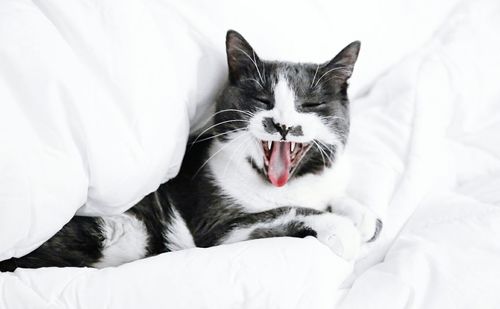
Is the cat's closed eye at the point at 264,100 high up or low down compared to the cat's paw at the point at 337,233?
up

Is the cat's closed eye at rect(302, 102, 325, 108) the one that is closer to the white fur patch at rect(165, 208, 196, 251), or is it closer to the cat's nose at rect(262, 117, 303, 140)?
the cat's nose at rect(262, 117, 303, 140)

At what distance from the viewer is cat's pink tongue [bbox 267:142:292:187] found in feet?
4.04

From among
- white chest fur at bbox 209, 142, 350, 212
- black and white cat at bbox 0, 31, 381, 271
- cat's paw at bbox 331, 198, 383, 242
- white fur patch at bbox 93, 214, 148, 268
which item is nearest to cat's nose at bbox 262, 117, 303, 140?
black and white cat at bbox 0, 31, 381, 271

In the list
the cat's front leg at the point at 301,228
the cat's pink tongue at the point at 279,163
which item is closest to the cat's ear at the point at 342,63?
the cat's pink tongue at the point at 279,163

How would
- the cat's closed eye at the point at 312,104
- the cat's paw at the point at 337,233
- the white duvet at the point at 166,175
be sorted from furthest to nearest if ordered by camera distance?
the cat's closed eye at the point at 312,104 → the cat's paw at the point at 337,233 → the white duvet at the point at 166,175

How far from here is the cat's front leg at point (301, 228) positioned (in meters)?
1.13

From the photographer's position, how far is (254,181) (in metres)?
1.29

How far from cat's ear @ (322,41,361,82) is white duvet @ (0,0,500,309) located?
0.53ft

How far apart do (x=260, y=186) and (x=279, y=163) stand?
79 millimetres

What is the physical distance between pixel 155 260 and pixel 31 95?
366mm

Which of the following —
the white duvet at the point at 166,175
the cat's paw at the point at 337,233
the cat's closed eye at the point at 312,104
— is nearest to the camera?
the white duvet at the point at 166,175

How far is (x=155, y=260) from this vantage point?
1018mm

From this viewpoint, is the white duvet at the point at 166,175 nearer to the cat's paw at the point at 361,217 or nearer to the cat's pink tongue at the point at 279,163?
the cat's paw at the point at 361,217

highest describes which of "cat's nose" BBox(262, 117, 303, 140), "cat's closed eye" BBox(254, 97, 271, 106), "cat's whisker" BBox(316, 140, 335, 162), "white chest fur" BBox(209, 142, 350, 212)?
"cat's closed eye" BBox(254, 97, 271, 106)
